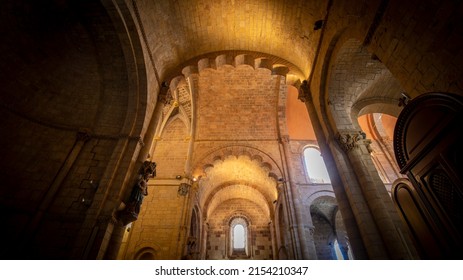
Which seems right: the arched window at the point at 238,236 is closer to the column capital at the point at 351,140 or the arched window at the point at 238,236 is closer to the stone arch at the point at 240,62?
the stone arch at the point at 240,62

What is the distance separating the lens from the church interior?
3.09m

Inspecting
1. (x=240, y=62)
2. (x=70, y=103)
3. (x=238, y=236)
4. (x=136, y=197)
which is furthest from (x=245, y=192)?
(x=70, y=103)

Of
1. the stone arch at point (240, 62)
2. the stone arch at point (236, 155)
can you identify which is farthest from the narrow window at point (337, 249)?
the stone arch at point (240, 62)

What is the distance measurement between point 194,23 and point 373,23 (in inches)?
225

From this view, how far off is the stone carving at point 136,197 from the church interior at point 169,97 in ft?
0.15

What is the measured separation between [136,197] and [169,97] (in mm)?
4068

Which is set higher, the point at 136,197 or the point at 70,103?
the point at 70,103

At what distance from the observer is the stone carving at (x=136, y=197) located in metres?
5.23

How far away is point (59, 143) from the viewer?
5.87m

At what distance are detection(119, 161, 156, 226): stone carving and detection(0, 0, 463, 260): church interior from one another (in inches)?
1.8

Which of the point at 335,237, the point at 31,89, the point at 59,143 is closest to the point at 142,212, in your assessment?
the point at 59,143

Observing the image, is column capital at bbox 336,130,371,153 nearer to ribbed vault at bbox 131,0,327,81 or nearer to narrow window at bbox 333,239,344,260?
ribbed vault at bbox 131,0,327,81

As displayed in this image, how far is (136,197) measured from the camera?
5.45 meters

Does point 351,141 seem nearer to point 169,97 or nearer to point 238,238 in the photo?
point 169,97
